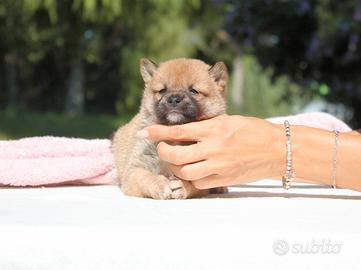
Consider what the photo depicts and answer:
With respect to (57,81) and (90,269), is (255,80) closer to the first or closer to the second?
(57,81)

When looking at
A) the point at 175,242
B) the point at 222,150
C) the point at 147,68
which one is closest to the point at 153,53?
the point at 147,68

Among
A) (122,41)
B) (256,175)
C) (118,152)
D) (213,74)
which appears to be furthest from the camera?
(122,41)

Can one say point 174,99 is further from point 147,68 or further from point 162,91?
point 147,68

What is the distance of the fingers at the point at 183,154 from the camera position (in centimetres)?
209

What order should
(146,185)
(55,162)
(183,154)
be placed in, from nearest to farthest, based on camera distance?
(183,154)
(146,185)
(55,162)

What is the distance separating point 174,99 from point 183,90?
0.29 feet

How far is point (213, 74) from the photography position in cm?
256

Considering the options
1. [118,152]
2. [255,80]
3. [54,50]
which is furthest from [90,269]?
[54,50]

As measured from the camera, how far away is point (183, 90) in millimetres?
2434

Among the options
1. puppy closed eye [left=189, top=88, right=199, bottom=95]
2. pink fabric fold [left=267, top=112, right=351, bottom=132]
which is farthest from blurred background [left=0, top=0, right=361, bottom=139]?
puppy closed eye [left=189, top=88, right=199, bottom=95]

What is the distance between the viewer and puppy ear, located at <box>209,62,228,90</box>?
100 inches

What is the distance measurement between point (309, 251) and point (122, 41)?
766 inches

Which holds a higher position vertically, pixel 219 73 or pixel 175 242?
pixel 219 73

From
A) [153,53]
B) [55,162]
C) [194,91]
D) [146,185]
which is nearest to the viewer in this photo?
[146,185]
